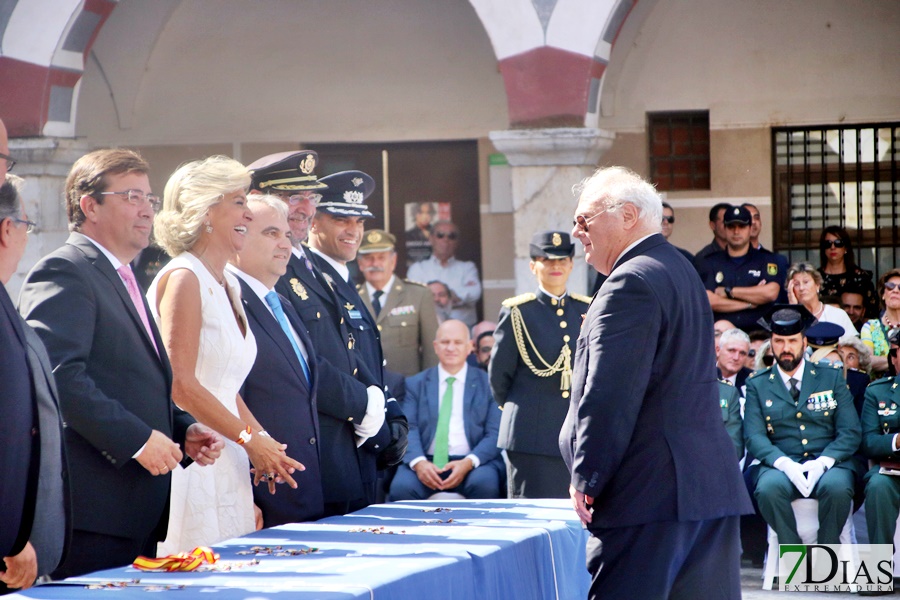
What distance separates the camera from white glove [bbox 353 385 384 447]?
14.6 ft

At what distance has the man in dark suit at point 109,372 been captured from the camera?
11.0ft

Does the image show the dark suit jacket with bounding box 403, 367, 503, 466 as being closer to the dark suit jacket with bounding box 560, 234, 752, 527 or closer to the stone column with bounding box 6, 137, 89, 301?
the stone column with bounding box 6, 137, 89, 301

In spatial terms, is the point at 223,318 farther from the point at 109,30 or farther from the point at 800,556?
the point at 109,30

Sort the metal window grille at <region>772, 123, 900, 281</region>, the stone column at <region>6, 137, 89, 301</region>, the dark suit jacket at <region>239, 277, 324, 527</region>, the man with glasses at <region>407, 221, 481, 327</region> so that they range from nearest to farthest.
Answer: the dark suit jacket at <region>239, 277, 324, 527</region> → the stone column at <region>6, 137, 89, 301</region> → the metal window grille at <region>772, 123, 900, 281</region> → the man with glasses at <region>407, 221, 481, 327</region>

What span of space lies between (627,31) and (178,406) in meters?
6.40

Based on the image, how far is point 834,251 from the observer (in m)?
8.43

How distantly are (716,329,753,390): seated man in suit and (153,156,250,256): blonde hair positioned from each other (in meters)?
4.12

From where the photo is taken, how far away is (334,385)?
429 cm

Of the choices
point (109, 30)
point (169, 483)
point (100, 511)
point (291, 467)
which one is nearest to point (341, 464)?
point (291, 467)

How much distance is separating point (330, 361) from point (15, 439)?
1621 mm

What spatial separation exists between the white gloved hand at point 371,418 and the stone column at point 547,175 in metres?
3.41

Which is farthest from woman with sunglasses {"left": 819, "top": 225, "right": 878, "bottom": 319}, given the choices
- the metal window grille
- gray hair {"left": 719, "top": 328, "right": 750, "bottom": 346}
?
gray hair {"left": 719, "top": 328, "right": 750, "bottom": 346}

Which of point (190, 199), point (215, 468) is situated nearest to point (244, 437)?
point (215, 468)
